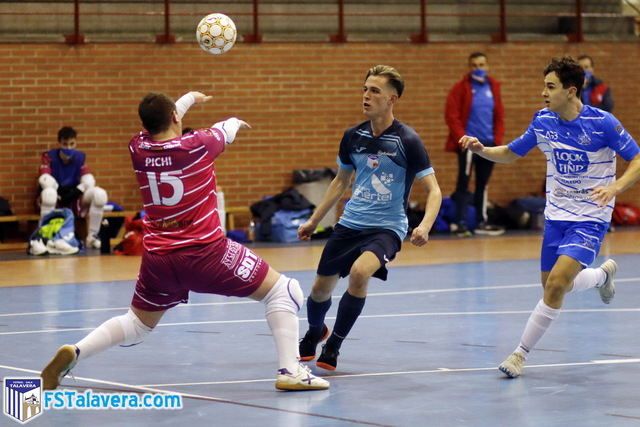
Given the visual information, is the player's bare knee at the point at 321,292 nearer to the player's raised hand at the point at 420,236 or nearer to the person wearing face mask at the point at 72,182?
the player's raised hand at the point at 420,236

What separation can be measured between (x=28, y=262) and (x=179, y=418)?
930 centimetres

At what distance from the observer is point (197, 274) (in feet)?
22.0

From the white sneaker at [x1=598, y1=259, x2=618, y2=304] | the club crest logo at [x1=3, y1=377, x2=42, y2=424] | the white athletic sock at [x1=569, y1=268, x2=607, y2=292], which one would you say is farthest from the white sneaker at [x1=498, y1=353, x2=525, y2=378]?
the club crest logo at [x1=3, y1=377, x2=42, y2=424]

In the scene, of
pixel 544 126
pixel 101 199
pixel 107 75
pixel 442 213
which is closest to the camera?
pixel 544 126

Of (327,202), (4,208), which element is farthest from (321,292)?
(4,208)

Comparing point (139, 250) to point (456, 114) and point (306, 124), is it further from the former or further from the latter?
point (456, 114)

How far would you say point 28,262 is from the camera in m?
15.1

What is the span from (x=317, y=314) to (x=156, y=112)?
1991mm

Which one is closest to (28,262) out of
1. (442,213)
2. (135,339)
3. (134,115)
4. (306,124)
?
(134,115)

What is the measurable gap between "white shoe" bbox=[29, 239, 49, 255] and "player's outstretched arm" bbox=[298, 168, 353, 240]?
338 inches

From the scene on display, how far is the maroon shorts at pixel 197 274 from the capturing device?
6699 millimetres

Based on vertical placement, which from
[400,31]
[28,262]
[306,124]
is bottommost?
[28,262]

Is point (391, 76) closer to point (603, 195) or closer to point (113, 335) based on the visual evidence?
point (603, 195)

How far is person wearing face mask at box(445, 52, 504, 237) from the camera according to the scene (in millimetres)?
17609
